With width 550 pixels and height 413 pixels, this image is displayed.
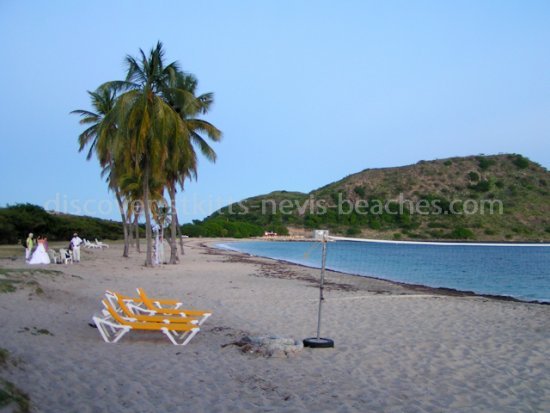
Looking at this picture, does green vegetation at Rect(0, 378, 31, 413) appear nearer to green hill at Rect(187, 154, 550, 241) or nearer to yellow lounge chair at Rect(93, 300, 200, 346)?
yellow lounge chair at Rect(93, 300, 200, 346)

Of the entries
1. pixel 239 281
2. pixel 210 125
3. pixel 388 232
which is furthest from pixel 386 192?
pixel 239 281

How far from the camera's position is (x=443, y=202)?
72.1 m

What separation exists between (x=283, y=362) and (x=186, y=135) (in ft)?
52.5

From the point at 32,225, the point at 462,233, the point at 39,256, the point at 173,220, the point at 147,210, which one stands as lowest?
the point at 39,256

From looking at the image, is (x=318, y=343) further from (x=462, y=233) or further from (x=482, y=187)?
(x=482, y=187)

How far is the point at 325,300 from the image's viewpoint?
1403 centimetres

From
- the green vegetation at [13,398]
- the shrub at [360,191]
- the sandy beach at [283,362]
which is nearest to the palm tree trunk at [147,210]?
the sandy beach at [283,362]

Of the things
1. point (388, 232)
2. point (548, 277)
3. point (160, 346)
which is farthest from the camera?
point (388, 232)

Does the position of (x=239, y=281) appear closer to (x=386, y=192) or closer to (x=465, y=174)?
(x=386, y=192)

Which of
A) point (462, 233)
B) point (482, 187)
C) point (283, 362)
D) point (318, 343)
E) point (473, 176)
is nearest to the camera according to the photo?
point (283, 362)

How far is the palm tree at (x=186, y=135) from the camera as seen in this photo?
71.2 feet

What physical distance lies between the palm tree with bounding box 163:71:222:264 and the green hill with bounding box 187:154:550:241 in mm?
45862

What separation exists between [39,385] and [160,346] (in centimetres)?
266

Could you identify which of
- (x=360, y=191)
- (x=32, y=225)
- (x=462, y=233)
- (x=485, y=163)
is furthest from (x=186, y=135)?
(x=485, y=163)
